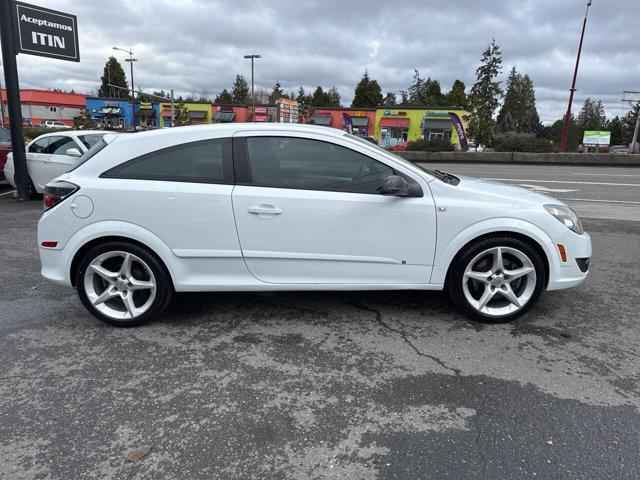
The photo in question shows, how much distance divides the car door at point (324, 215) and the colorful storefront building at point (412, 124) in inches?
1866

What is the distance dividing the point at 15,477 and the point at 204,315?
75.7 inches

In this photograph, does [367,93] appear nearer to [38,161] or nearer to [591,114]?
[591,114]

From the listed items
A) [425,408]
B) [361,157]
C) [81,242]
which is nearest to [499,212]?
[361,157]

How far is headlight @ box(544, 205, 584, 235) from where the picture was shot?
369 centimetres

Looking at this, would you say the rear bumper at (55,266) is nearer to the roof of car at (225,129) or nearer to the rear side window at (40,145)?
the roof of car at (225,129)

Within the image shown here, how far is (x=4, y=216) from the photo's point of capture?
8.09 metres

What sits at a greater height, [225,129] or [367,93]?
[367,93]

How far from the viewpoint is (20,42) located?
A: 9.12 metres

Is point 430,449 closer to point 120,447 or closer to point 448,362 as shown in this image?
point 448,362

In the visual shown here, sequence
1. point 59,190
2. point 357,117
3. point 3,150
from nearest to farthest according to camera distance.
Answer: point 59,190 < point 3,150 < point 357,117

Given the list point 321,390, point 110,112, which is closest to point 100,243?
point 321,390

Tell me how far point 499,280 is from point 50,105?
94539 millimetres

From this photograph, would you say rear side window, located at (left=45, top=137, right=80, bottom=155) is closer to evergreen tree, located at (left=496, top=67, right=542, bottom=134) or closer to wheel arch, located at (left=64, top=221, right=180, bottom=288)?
wheel arch, located at (left=64, top=221, right=180, bottom=288)

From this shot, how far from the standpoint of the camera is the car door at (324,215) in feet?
11.6
